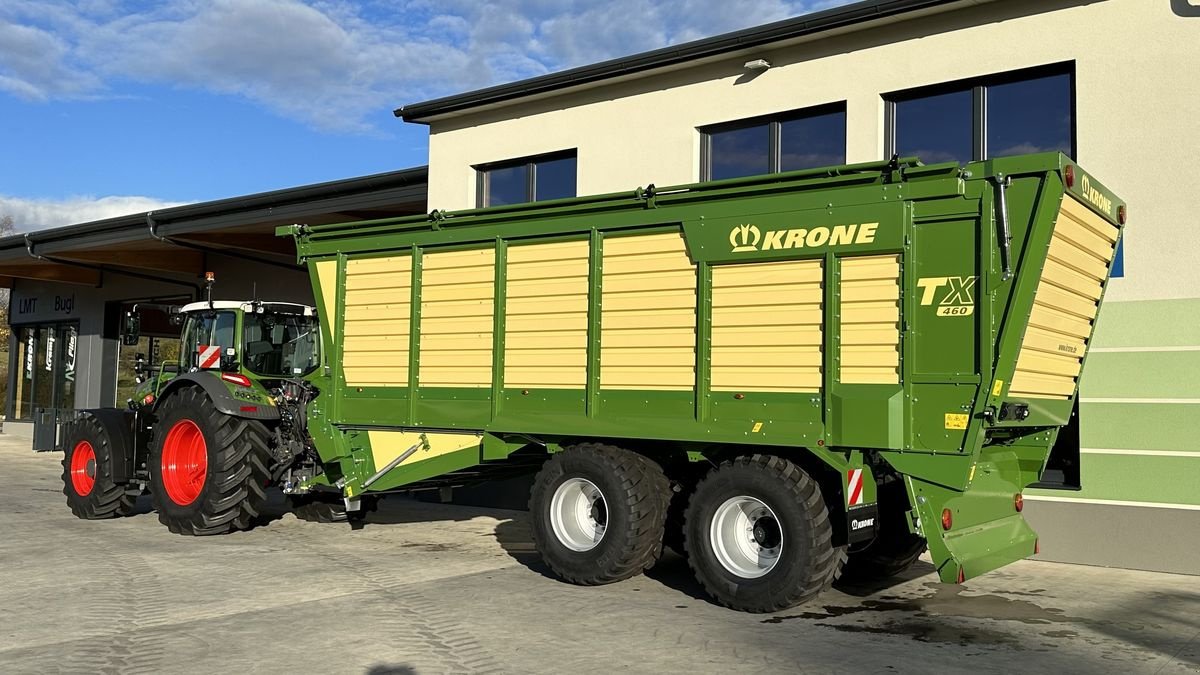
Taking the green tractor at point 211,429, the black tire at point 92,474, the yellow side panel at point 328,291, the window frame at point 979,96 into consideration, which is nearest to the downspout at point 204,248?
the green tractor at point 211,429

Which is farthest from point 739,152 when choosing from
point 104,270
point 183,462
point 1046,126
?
point 104,270

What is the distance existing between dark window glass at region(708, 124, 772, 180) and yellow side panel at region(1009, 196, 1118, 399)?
14.1 feet

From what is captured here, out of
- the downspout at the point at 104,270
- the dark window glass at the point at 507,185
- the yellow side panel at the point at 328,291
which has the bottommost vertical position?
the yellow side panel at the point at 328,291

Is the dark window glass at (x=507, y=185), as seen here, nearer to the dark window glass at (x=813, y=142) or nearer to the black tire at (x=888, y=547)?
the dark window glass at (x=813, y=142)

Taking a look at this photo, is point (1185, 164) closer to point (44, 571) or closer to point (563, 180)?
point (563, 180)

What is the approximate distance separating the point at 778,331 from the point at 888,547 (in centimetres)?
216

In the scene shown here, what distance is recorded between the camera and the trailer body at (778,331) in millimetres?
6277

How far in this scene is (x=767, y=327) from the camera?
7023 millimetres

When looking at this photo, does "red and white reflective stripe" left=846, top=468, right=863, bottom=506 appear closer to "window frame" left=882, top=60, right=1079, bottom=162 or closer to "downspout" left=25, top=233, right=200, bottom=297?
"window frame" left=882, top=60, right=1079, bottom=162

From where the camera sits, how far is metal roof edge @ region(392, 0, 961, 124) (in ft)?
32.1

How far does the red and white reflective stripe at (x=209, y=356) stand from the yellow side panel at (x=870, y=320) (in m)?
6.90

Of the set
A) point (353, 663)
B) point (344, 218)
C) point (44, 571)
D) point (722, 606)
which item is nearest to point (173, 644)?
point (353, 663)

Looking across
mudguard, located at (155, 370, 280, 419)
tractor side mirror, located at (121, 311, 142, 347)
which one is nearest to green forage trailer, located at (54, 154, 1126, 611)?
mudguard, located at (155, 370, 280, 419)

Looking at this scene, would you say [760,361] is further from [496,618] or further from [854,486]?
[496,618]
